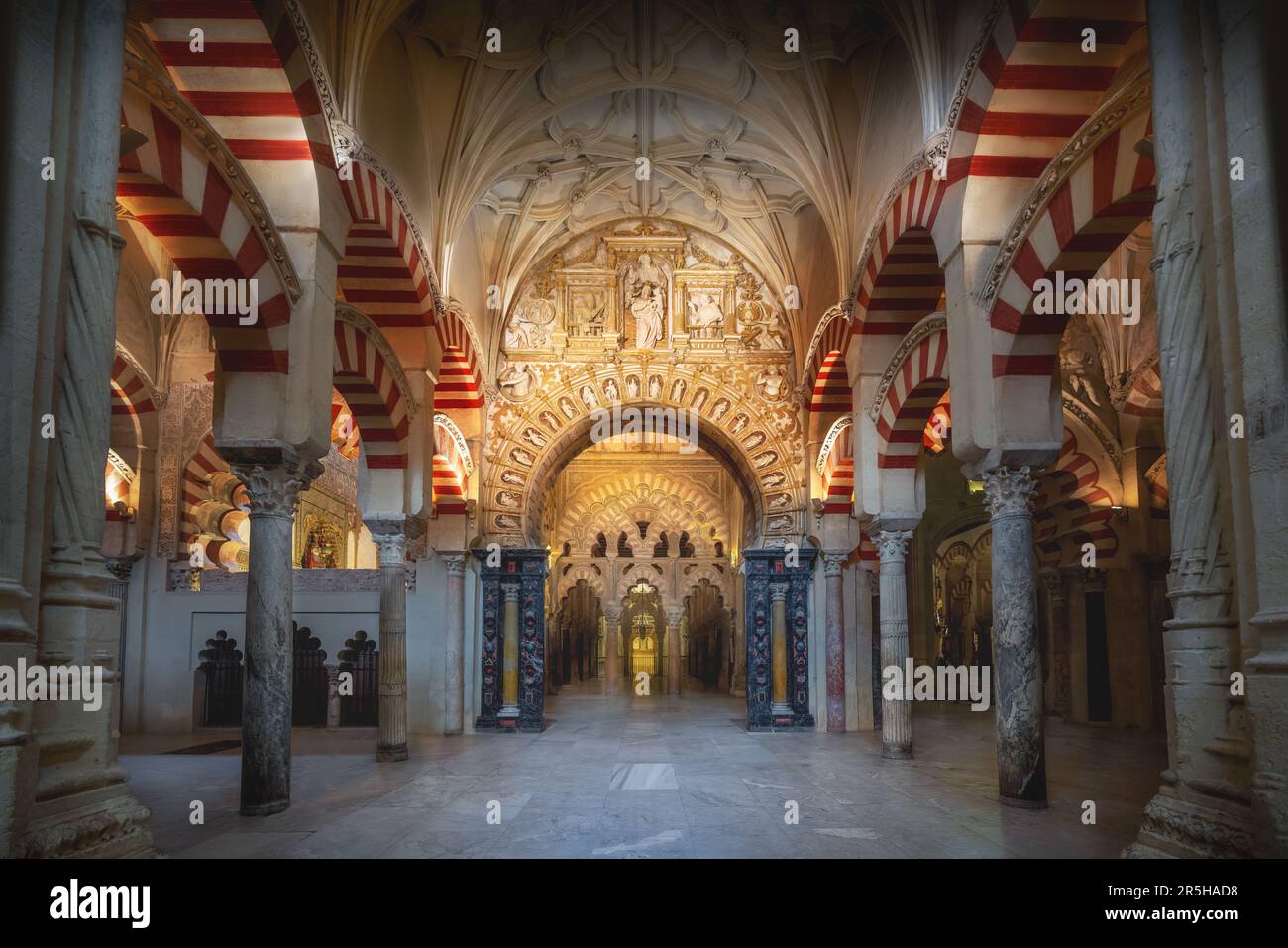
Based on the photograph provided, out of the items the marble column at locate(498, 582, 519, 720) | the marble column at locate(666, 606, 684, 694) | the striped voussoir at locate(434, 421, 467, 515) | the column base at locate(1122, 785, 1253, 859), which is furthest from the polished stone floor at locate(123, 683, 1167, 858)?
the marble column at locate(666, 606, 684, 694)

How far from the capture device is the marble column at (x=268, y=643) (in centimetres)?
632

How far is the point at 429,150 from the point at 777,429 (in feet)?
19.6

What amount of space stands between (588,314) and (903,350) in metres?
5.86

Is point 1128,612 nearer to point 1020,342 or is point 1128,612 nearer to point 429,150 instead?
point 1020,342

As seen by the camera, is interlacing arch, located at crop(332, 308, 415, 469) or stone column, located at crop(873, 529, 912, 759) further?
stone column, located at crop(873, 529, 912, 759)

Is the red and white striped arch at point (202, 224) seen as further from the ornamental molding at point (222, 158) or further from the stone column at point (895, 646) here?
the stone column at point (895, 646)

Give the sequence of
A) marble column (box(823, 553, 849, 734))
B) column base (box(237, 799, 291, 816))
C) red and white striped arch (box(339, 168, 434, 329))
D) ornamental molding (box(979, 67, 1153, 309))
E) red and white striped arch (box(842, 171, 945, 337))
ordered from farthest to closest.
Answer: marble column (box(823, 553, 849, 734)) → red and white striped arch (box(842, 171, 945, 337)) → red and white striped arch (box(339, 168, 434, 329)) → column base (box(237, 799, 291, 816)) → ornamental molding (box(979, 67, 1153, 309))

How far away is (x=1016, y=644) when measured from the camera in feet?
21.7

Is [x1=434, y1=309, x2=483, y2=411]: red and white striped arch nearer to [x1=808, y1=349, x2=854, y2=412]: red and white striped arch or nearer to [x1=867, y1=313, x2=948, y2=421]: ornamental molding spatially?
[x1=808, y1=349, x2=854, y2=412]: red and white striped arch

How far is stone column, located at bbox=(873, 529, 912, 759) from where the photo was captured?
370 inches

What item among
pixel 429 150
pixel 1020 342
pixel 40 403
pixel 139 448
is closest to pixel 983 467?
pixel 1020 342

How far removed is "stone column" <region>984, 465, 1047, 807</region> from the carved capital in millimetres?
2914
